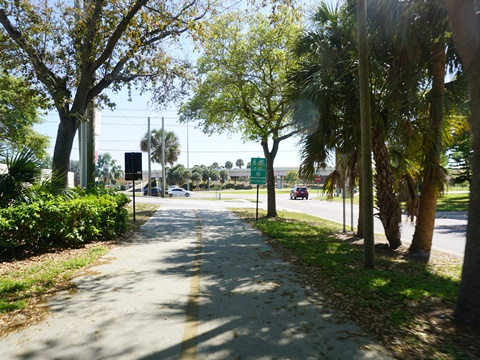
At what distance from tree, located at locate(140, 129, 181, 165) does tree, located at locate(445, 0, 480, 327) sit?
170 ft

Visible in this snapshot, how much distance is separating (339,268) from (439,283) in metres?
1.76

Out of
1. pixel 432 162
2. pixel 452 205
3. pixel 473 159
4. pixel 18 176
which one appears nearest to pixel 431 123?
pixel 432 162

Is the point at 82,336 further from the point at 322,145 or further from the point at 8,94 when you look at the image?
the point at 8,94

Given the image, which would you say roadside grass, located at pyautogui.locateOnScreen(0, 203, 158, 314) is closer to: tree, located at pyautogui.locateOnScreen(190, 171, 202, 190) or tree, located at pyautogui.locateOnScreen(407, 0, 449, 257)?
tree, located at pyautogui.locateOnScreen(407, 0, 449, 257)

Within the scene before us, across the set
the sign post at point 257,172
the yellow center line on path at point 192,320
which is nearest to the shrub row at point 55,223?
the yellow center line on path at point 192,320

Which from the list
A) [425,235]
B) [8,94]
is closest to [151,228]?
[425,235]

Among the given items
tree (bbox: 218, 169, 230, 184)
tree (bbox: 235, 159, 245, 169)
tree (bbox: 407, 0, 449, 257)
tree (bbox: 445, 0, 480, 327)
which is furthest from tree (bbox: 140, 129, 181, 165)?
tree (bbox: 235, 159, 245, 169)

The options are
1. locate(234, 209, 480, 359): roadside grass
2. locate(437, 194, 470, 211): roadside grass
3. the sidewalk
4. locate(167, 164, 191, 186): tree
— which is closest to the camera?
the sidewalk

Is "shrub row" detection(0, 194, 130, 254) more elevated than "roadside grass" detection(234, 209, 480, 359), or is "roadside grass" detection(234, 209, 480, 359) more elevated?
"shrub row" detection(0, 194, 130, 254)

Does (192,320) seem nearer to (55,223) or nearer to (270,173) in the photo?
(55,223)

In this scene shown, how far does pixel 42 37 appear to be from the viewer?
11.5 meters

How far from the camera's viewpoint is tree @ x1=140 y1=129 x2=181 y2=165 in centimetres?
5500

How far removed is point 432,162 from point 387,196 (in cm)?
146

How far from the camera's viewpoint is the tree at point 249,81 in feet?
51.6
